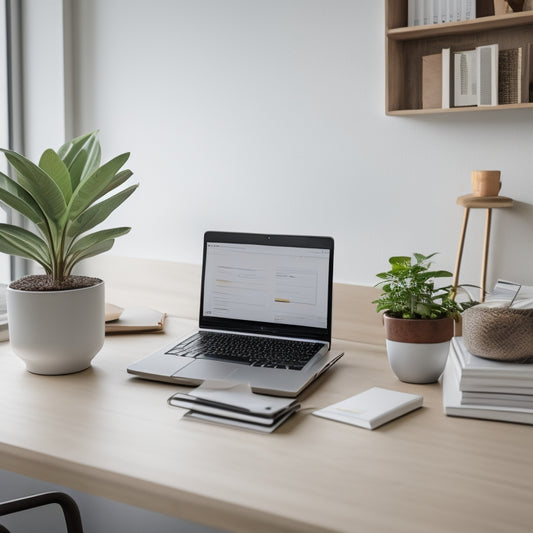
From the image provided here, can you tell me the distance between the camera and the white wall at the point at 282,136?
1494 millimetres

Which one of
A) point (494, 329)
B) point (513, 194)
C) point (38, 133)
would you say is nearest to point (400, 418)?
point (494, 329)

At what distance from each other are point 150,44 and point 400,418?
130 cm

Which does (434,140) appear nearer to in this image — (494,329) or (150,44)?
(494,329)

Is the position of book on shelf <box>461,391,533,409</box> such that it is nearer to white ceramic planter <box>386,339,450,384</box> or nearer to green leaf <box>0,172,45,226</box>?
white ceramic planter <box>386,339,450,384</box>

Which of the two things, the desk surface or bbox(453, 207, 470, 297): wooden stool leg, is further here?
bbox(453, 207, 470, 297): wooden stool leg

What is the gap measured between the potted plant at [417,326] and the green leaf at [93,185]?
570mm

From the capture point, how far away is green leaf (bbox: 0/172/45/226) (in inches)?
50.8

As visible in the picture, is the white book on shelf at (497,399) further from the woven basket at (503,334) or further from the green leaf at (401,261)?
the green leaf at (401,261)

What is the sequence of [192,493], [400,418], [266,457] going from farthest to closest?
[400,418] < [266,457] < [192,493]

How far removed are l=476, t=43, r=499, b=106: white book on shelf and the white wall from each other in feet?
0.30

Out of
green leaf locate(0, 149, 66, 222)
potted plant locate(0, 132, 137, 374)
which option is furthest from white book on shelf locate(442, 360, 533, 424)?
green leaf locate(0, 149, 66, 222)

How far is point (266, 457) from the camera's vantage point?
3.14 ft

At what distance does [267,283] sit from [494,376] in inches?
22.5

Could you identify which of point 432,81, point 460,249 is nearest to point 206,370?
point 460,249
